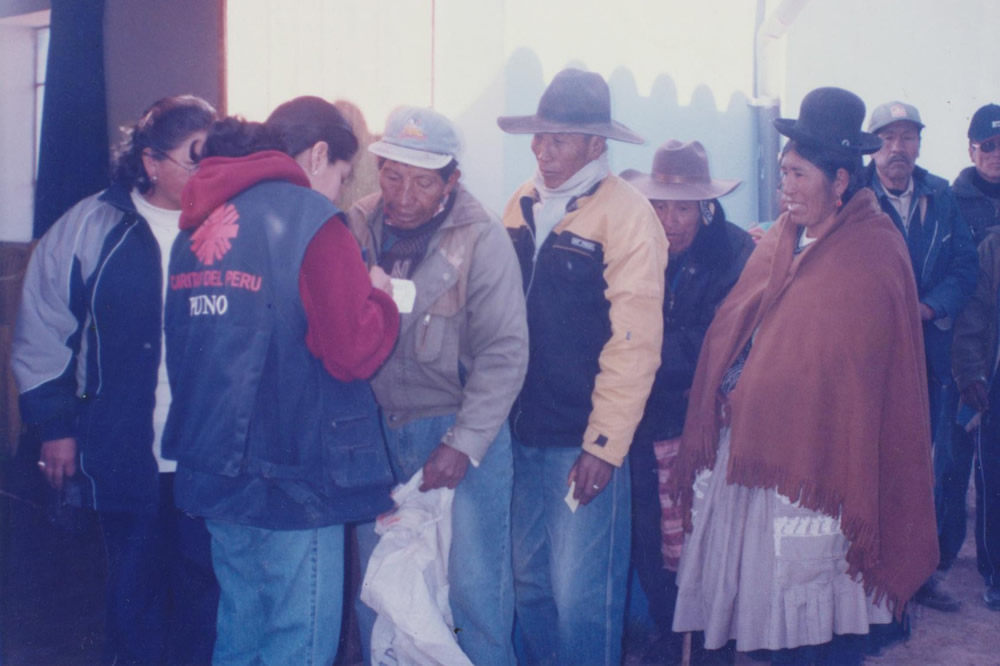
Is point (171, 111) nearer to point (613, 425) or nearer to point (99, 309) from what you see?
point (99, 309)

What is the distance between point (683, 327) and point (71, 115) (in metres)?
2.62

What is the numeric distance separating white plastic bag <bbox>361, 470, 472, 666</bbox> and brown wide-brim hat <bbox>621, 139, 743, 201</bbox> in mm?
1589

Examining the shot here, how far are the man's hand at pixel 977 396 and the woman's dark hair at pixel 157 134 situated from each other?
12.1 ft

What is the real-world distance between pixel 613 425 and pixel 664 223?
1113 mm

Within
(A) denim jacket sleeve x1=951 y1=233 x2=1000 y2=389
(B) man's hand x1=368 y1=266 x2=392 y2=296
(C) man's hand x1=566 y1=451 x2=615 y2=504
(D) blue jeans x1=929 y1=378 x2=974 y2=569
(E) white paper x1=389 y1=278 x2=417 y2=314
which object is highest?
(B) man's hand x1=368 y1=266 x2=392 y2=296

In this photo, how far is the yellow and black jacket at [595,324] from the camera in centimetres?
269

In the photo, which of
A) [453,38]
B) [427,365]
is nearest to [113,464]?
[427,365]

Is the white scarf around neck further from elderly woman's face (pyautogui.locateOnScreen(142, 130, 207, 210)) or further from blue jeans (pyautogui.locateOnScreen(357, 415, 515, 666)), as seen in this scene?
elderly woman's face (pyautogui.locateOnScreen(142, 130, 207, 210))

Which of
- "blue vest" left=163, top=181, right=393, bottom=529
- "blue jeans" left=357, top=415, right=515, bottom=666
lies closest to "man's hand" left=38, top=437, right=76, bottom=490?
"blue vest" left=163, top=181, right=393, bottom=529

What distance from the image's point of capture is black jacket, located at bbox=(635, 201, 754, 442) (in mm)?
3283

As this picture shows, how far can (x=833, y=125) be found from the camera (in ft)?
8.70

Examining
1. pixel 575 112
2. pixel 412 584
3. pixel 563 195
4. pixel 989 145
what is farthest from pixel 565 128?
pixel 989 145

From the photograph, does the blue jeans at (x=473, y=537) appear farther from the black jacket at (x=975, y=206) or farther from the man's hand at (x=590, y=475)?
the black jacket at (x=975, y=206)

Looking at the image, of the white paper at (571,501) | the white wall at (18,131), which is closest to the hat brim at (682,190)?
the white paper at (571,501)
